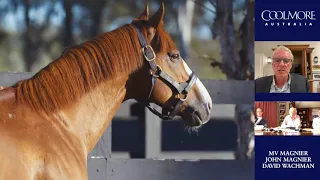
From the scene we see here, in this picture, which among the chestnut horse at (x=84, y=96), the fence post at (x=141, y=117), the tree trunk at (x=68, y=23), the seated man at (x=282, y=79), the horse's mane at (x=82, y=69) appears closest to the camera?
the chestnut horse at (x=84, y=96)

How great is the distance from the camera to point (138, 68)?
2523 millimetres

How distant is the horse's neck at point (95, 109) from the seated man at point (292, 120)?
5.76ft

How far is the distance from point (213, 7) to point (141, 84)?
2053mm

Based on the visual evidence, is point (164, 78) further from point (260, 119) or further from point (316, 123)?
point (316, 123)

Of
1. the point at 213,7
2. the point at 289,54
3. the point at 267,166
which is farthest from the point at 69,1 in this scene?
the point at 267,166

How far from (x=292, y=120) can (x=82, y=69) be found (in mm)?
2026

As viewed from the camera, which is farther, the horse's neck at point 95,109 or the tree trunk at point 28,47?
the tree trunk at point 28,47

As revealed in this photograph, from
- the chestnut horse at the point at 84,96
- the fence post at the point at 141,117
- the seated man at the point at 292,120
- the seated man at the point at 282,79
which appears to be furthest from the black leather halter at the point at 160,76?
A: the fence post at the point at 141,117

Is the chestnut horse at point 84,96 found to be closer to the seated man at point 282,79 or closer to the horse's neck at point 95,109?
the horse's neck at point 95,109

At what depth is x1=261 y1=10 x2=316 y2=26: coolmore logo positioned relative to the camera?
4.06 m

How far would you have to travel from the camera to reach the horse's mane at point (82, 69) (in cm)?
229

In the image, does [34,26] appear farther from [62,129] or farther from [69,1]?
[62,129]

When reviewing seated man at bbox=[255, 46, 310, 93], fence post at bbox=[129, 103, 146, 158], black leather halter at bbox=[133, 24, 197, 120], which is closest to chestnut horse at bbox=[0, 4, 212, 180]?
black leather halter at bbox=[133, 24, 197, 120]

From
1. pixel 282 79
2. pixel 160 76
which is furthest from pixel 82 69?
pixel 282 79
